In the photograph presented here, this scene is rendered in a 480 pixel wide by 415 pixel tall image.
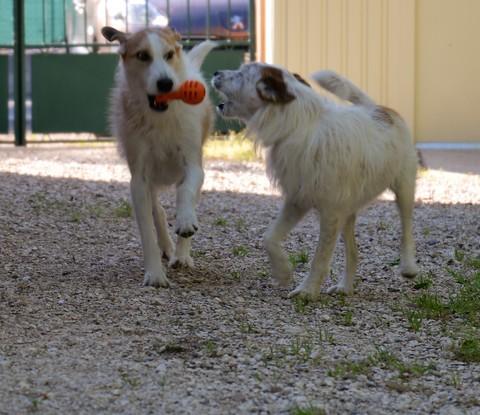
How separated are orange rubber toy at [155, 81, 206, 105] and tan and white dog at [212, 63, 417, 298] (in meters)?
0.29

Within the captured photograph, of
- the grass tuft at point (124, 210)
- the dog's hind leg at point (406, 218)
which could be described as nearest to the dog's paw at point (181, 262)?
the dog's hind leg at point (406, 218)

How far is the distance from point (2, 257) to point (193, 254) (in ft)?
4.29

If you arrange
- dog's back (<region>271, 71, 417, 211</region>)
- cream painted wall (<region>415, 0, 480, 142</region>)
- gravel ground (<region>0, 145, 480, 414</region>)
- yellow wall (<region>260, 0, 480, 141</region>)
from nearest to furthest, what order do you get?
gravel ground (<region>0, 145, 480, 414</region>)
dog's back (<region>271, 71, 417, 211</region>)
yellow wall (<region>260, 0, 480, 141</region>)
cream painted wall (<region>415, 0, 480, 142</region>)

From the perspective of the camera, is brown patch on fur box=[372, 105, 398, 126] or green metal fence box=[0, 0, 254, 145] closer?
brown patch on fur box=[372, 105, 398, 126]

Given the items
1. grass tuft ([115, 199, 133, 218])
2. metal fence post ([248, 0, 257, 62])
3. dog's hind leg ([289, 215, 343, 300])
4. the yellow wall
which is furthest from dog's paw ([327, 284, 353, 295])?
metal fence post ([248, 0, 257, 62])

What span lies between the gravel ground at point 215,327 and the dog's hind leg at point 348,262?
17 cm

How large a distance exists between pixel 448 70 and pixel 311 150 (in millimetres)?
8023

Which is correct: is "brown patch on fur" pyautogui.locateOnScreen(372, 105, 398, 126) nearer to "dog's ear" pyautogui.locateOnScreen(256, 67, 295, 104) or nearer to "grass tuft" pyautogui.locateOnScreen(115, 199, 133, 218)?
"dog's ear" pyautogui.locateOnScreen(256, 67, 295, 104)

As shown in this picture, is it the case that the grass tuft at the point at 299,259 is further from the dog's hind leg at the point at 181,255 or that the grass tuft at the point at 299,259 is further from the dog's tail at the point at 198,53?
the dog's tail at the point at 198,53

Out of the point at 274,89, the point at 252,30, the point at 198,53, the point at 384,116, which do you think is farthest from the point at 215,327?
the point at 252,30

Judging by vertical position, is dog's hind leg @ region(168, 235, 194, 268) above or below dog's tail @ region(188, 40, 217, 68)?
below

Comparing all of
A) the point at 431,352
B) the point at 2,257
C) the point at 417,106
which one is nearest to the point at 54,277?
the point at 2,257

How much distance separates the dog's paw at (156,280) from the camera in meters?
6.39

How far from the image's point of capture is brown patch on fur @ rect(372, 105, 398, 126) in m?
6.26
